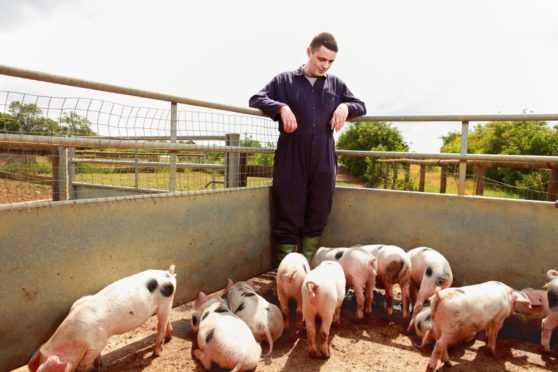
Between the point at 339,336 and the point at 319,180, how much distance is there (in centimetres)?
149

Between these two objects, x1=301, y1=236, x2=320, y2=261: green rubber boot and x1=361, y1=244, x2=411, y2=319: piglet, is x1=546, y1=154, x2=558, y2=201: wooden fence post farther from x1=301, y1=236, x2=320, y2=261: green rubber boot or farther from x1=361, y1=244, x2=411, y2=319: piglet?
x1=301, y1=236, x2=320, y2=261: green rubber boot

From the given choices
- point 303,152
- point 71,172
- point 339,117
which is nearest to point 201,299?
point 303,152

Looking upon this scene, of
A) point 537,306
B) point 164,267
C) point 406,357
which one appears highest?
point 164,267

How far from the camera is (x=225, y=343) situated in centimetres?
274

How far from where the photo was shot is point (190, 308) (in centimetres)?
384

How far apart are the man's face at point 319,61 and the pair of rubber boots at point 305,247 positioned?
164 cm

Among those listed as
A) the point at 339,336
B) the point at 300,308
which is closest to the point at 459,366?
the point at 339,336

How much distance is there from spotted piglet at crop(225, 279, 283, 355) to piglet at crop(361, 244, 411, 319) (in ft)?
3.43

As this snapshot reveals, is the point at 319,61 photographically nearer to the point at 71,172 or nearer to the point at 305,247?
the point at 305,247

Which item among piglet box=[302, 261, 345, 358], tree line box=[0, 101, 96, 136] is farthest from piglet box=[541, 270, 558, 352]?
tree line box=[0, 101, 96, 136]

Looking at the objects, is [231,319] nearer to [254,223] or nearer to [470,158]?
[254,223]

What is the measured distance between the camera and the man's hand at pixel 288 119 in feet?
12.9

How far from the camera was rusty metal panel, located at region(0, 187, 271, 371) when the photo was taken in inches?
98.3

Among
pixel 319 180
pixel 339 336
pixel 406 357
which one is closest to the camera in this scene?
pixel 406 357
